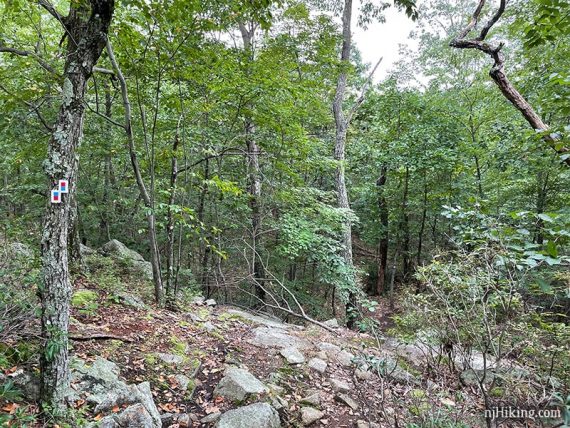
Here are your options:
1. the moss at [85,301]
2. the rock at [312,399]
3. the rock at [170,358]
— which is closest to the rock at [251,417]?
the rock at [312,399]

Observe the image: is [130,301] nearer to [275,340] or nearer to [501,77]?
[275,340]

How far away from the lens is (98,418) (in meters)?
2.58

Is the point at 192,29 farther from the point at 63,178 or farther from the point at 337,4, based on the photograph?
the point at 337,4

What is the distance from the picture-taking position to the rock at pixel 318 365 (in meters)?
4.41

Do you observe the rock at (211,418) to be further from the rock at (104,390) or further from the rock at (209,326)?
the rock at (209,326)

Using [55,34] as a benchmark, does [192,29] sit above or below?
below

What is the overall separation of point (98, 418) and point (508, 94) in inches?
174

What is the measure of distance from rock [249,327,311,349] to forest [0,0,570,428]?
4 cm

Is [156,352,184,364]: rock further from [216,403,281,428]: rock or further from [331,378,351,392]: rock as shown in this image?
[331,378,351,392]: rock

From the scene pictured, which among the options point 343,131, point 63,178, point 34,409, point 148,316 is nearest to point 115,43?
point 63,178

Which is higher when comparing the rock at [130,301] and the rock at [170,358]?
the rock at [130,301]

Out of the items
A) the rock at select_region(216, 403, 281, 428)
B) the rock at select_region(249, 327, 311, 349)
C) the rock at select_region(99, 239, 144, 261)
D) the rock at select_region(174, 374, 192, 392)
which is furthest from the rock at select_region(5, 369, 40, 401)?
the rock at select_region(99, 239, 144, 261)

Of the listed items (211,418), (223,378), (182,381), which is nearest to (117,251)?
(182,381)

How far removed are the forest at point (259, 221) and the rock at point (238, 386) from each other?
19mm
